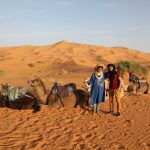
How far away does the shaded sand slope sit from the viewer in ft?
22.7

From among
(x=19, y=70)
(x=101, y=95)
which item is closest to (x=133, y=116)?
(x=101, y=95)

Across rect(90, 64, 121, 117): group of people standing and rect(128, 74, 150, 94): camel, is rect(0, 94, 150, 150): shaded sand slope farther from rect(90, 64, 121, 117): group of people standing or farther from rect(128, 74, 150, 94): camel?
rect(128, 74, 150, 94): camel

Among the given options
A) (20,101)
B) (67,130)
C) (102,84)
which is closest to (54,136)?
(67,130)

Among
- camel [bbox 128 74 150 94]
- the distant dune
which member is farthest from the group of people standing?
the distant dune

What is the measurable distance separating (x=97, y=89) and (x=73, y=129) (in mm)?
2190

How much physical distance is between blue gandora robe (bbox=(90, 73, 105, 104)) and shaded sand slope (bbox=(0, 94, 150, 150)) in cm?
47

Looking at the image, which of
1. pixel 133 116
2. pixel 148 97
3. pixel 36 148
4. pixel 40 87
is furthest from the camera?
pixel 148 97

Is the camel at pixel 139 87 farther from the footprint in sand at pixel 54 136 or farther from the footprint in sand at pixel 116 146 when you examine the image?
the footprint in sand at pixel 116 146

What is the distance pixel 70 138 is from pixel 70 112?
2887 mm

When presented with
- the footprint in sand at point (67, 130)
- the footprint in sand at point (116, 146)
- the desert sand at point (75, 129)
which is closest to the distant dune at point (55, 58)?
the desert sand at point (75, 129)

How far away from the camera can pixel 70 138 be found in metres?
7.35

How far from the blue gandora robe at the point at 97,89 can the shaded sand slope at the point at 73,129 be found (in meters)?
0.47

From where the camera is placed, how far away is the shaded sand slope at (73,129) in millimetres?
6906

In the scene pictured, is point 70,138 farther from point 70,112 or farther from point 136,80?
point 136,80
